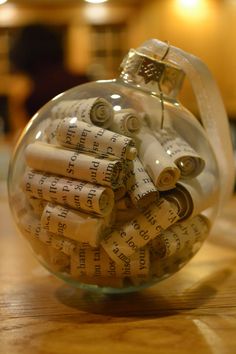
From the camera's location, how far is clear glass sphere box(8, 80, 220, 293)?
0.39 meters

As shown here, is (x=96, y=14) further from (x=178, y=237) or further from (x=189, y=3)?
(x=178, y=237)

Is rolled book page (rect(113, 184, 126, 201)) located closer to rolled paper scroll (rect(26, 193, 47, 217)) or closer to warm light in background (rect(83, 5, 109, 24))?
rolled paper scroll (rect(26, 193, 47, 217))

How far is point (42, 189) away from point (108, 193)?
0.17ft

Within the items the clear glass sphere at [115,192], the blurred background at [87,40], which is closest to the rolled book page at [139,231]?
the clear glass sphere at [115,192]

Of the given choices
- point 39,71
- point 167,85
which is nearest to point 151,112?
point 167,85

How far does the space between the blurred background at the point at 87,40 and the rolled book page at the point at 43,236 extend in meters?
0.48

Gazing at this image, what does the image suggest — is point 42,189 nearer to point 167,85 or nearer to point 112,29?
point 167,85

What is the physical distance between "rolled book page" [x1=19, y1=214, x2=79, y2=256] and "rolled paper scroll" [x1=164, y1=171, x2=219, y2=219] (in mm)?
77

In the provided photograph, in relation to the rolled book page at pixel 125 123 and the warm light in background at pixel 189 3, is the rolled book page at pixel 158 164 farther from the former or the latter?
the warm light in background at pixel 189 3

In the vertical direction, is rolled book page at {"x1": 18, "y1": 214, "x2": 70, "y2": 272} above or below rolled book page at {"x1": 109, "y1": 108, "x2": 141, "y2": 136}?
below

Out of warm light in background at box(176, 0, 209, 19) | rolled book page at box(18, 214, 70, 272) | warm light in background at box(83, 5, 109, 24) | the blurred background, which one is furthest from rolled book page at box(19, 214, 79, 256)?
warm light in background at box(83, 5, 109, 24)

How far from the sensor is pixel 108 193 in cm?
38

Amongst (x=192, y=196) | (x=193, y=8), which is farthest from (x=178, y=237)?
(x=193, y=8)

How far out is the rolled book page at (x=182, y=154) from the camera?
0.41m
